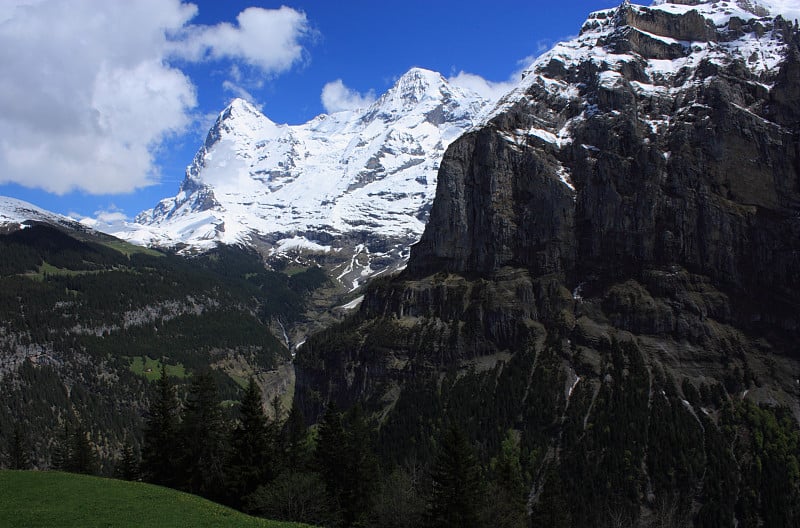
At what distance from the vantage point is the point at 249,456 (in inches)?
2704

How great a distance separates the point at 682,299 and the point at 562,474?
66677 mm

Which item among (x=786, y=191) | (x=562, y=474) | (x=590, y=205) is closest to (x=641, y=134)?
(x=590, y=205)

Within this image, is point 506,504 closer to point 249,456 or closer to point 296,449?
point 296,449

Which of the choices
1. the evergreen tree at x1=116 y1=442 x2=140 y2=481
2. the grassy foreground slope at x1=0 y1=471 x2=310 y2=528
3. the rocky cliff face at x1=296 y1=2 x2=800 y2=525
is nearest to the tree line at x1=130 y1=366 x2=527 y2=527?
the grassy foreground slope at x1=0 y1=471 x2=310 y2=528

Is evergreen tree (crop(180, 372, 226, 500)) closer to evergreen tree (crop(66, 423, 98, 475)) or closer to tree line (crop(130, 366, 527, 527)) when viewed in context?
tree line (crop(130, 366, 527, 527))

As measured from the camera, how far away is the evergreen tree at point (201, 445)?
231 ft

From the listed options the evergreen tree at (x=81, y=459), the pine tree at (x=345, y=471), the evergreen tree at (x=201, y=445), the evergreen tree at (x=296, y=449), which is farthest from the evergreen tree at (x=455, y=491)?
the evergreen tree at (x=81, y=459)

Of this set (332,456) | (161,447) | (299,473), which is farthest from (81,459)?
(299,473)

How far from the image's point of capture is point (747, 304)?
571 ft

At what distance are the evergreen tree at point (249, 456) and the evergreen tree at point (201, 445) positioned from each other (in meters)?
2.94

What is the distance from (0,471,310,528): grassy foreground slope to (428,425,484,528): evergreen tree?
62.9ft

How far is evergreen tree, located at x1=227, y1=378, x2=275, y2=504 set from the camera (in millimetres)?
67562

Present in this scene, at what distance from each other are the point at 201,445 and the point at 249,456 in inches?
264

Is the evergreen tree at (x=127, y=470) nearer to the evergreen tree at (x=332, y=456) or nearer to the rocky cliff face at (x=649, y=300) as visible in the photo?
the evergreen tree at (x=332, y=456)
